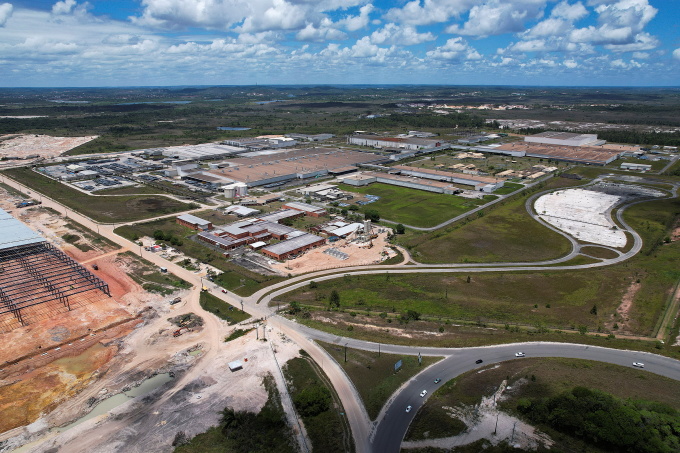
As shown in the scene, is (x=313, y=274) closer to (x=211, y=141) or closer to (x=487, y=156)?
(x=487, y=156)

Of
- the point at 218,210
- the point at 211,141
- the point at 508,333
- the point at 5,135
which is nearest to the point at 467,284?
the point at 508,333

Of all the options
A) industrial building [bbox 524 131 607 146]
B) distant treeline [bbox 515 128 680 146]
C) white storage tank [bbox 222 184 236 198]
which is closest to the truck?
white storage tank [bbox 222 184 236 198]

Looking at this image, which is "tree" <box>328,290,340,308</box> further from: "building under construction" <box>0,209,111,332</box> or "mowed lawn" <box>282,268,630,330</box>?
"building under construction" <box>0,209,111,332</box>

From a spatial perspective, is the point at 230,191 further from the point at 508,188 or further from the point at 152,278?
the point at 508,188

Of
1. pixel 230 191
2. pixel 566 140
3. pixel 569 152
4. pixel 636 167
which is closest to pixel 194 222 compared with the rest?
pixel 230 191

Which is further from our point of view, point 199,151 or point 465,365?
point 199,151

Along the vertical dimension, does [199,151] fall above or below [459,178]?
below

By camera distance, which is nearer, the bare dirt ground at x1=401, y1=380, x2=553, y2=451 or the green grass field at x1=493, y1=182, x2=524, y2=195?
the bare dirt ground at x1=401, y1=380, x2=553, y2=451
